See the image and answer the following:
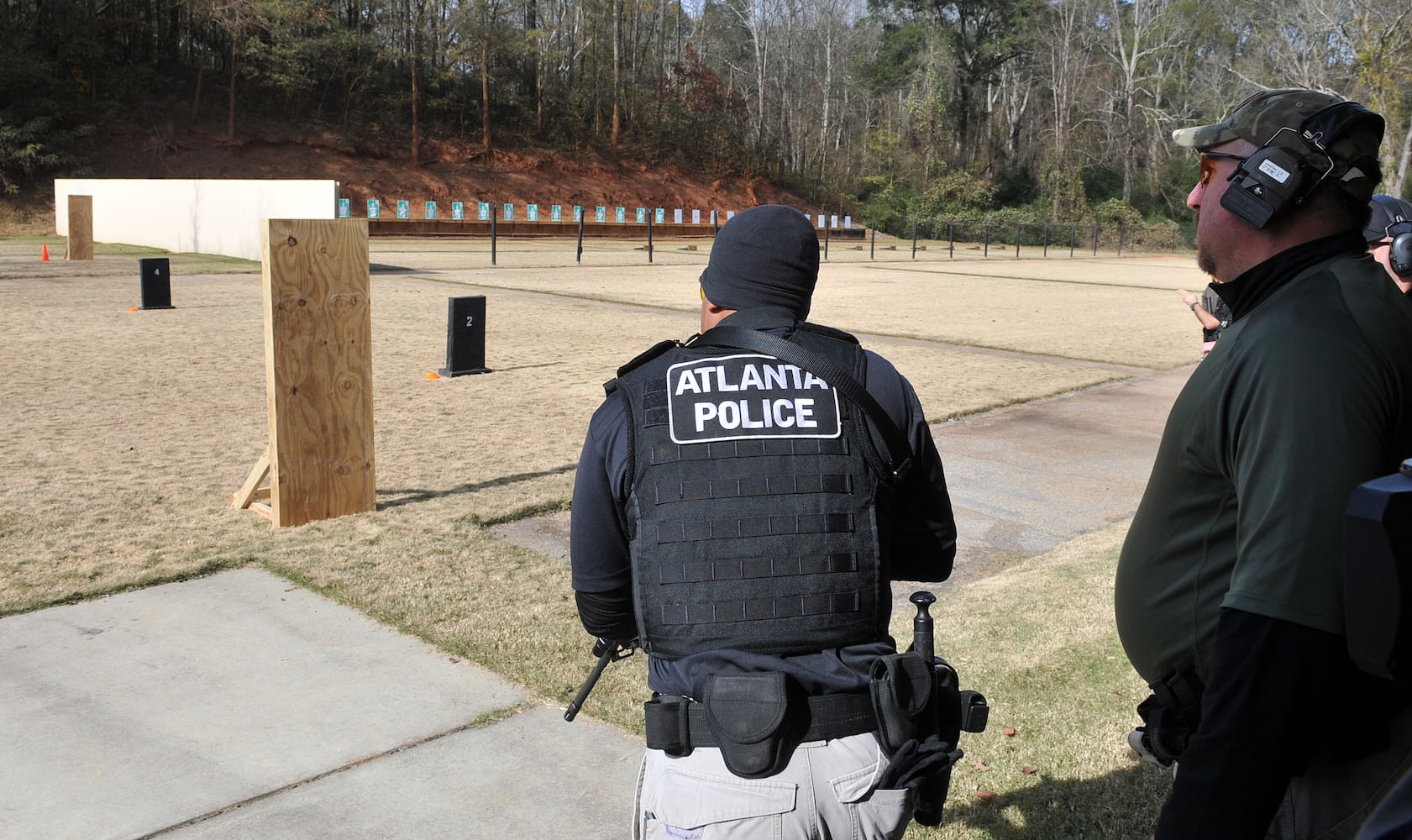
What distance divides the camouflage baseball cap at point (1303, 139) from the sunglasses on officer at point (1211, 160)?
2 centimetres

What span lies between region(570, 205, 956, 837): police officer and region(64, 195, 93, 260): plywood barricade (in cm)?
2576

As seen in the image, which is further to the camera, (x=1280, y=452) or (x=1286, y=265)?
(x=1286, y=265)

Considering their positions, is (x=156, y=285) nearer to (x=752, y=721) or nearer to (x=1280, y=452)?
(x=752, y=721)

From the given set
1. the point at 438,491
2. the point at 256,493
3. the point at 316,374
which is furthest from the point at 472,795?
the point at 438,491

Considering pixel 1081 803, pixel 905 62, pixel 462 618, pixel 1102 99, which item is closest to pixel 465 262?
pixel 462 618

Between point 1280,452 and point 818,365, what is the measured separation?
31.9 inches

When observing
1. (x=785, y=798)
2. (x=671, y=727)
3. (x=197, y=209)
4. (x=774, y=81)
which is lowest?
(x=785, y=798)

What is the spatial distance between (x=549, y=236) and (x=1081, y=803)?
45.6m

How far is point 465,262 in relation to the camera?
1134 inches

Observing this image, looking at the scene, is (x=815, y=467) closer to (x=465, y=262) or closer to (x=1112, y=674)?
(x=1112, y=674)

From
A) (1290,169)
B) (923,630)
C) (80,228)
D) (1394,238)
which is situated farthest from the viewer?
(80,228)

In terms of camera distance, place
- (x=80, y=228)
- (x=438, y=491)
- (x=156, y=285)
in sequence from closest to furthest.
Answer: (x=438, y=491), (x=156, y=285), (x=80, y=228)

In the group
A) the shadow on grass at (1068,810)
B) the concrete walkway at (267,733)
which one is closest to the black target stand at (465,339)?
the concrete walkway at (267,733)

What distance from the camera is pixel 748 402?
212cm
